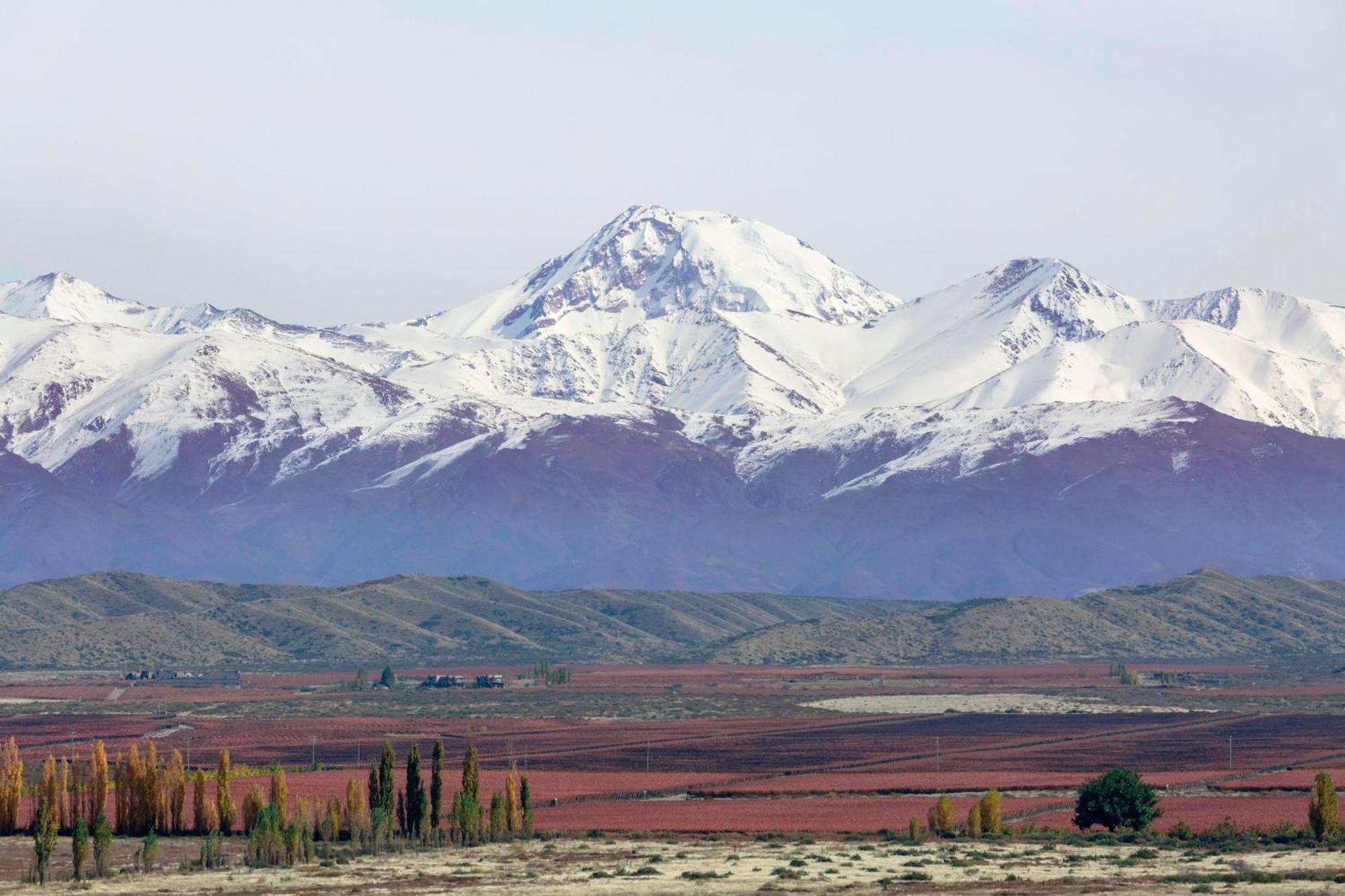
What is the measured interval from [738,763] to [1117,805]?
144 ft

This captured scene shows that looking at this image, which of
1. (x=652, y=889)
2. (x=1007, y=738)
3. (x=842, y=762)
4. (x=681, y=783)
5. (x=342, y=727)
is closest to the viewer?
(x=652, y=889)

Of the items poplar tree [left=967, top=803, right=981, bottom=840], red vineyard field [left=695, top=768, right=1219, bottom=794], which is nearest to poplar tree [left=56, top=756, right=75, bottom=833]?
red vineyard field [left=695, top=768, right=1219, bottom=794]

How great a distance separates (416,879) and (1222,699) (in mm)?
132171

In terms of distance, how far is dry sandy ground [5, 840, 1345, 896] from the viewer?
76875 mm

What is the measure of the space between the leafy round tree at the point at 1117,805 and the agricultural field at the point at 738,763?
1422mm

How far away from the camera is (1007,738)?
511ft

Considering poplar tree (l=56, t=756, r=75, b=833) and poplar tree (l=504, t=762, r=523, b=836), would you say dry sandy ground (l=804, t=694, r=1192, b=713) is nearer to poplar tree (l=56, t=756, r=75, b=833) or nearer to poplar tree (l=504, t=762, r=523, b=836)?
poplar tree (l=504, t=762, r=523, b=836)

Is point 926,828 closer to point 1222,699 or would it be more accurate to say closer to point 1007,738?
point 1007,738

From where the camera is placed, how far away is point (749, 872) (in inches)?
3233

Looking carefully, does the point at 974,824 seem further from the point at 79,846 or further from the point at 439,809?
the point at 79,846

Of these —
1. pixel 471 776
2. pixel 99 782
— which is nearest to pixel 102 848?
pixel 99 782

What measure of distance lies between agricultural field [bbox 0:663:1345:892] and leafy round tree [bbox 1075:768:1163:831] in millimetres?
1422

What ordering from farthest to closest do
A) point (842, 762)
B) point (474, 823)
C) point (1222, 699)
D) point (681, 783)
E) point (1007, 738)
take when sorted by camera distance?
point (1222, 699), point (1007, 738), point (842, 762), point (681, 783), point (474, 823)

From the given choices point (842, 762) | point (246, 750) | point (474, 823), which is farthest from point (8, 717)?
point (474, 823)
